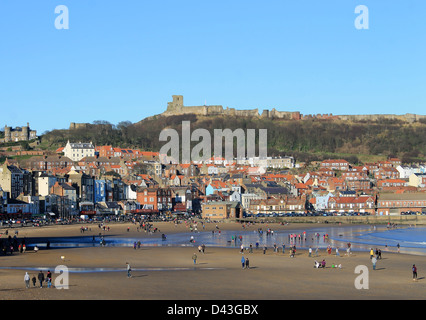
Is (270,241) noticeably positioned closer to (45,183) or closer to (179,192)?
(45,183)

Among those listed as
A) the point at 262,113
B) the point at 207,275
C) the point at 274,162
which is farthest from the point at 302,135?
the point at 207,275

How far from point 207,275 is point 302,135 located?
144900 millimetres

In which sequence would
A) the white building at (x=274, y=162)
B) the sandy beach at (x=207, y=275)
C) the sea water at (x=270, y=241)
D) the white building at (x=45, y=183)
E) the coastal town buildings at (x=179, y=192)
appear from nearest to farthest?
the sandy beach at (x=207, y=275) → the sea water at (x=270, y=241) → the coastal town buildings at (x=179, y=192) → the white building at (x=45, y=183) → the white building at (x=274, y=162)

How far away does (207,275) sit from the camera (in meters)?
27.8

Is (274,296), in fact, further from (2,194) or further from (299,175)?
(299,175)

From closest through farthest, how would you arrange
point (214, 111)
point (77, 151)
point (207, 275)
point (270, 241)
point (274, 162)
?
point (207, 275) → point (270, 241) → point (77, 151) → point (274, 162) → point (214, 111)

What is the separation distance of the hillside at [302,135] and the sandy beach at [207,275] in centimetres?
10774

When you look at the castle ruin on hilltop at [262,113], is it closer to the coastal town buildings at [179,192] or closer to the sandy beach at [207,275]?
the coastal town buildings at [179,192]

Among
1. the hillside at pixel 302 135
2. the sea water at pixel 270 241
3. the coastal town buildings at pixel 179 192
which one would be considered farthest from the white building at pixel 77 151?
the sea water at pixel 270 241

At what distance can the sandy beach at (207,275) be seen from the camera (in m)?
22.5

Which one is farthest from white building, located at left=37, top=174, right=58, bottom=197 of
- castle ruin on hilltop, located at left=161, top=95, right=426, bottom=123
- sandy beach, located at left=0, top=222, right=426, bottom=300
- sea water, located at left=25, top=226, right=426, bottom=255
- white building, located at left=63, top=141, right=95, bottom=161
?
castle ruin on hilltop, located at left=161, top=95, right=426, bottom=123

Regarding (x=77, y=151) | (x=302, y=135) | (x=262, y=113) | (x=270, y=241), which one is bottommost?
(x=270, y=241)

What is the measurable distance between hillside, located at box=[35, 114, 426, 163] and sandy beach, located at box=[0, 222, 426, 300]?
108 metres

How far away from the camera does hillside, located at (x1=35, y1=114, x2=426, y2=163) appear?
149 m
